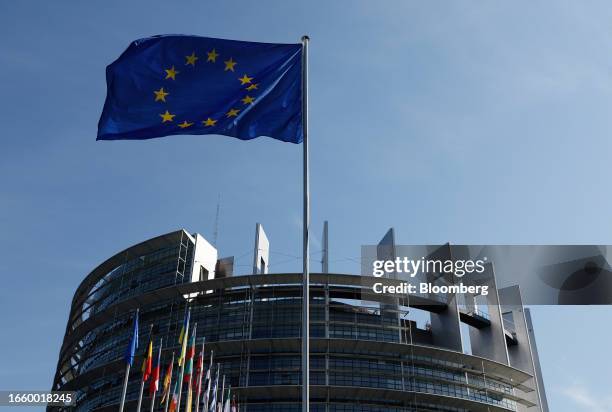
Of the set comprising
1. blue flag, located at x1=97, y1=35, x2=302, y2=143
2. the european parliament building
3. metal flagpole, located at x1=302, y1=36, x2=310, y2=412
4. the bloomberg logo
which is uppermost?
the bloomberg logo

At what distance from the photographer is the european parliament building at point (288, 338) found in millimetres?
67062

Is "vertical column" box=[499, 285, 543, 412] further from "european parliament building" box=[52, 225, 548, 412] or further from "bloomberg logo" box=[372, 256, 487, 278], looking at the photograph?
"bloomberg logo" box=[372, 256, 487, 278]

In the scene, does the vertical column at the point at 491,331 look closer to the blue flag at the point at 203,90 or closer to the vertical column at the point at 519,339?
the vertical column at the point at 519,339

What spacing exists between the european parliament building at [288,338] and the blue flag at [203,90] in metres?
48.6

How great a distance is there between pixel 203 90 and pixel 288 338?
163ft

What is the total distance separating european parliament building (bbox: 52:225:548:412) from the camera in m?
67.1

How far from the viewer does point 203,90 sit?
21703 millimetres

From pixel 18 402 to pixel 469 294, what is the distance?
59.1m

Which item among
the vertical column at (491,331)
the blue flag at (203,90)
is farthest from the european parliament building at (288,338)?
the blue flag at (203,90)

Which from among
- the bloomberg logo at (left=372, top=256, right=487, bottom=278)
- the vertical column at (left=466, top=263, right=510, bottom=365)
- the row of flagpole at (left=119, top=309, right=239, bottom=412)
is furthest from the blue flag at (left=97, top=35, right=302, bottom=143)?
the vertical column at (left=466, top=263, right=510, bottom=365)

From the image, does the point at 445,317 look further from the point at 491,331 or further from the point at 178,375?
the point at 178,375

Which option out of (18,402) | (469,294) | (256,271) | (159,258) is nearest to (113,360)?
(159,258)

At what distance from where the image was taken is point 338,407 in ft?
216

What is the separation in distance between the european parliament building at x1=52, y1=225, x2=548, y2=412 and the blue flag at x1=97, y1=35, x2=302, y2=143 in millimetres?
48596
